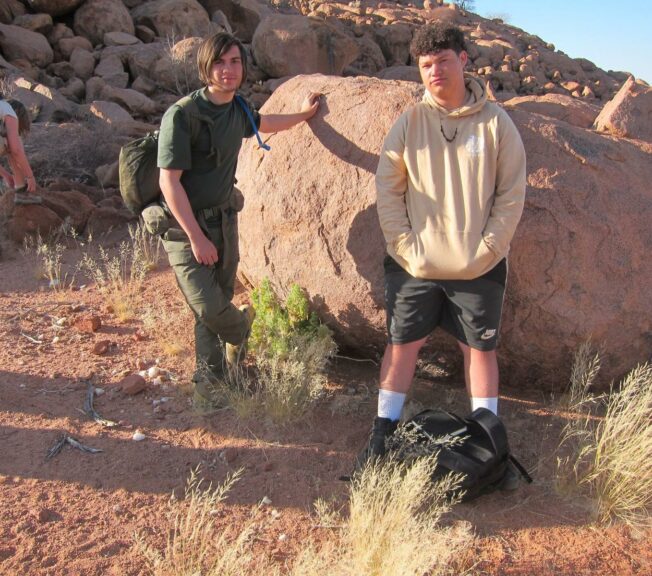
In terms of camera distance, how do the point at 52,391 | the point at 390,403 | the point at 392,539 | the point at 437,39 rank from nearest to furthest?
1. the point at 392,539
2. the point at 437,39
3. the point at 390,403
4. the point at 52,391

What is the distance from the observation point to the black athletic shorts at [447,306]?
309 centimetres

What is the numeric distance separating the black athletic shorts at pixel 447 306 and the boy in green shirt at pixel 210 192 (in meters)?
1.00

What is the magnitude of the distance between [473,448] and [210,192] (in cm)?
191

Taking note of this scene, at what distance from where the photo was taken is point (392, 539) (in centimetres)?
255

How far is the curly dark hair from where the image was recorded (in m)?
2.93

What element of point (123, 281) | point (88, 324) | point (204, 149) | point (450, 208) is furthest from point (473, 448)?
point (123, 281)

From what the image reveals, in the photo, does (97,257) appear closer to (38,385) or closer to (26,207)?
(26,207)

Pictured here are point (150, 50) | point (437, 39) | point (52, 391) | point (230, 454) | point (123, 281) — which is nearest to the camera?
point (437, 39)

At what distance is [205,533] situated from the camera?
2672 millimetres

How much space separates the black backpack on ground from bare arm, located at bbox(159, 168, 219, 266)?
140cm

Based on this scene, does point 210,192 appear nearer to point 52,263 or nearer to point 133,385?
point 133,385

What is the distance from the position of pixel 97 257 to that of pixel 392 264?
4.27m

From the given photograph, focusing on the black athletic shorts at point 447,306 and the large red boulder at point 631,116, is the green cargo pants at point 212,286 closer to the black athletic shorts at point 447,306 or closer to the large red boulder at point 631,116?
the black athletic shorts at point 447,306

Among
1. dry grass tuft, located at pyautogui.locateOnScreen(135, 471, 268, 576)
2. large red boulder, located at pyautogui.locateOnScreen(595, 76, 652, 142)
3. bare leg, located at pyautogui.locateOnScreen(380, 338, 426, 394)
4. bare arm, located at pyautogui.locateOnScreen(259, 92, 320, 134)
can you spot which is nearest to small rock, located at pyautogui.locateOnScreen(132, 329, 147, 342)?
bare arm, located at pyautogui.locateOnScreen(259, 92, 320, 134)
